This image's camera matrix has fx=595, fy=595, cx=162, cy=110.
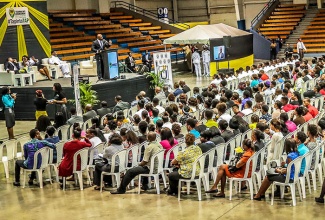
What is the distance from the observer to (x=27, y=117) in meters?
16.9

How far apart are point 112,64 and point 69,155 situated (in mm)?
8074

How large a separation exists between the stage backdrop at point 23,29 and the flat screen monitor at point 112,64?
3.67 metres

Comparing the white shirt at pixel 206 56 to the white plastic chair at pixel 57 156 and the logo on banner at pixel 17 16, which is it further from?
the white plastic chair at pixel 57 156

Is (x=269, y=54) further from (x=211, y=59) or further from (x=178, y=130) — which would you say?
(x=178, y=130)

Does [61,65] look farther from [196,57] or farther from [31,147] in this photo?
[31,147]

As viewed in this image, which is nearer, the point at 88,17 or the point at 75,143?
the point at 75,143

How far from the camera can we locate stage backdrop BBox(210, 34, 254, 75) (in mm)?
24422

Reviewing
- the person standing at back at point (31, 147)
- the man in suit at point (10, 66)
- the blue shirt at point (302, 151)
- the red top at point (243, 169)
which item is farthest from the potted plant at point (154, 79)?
the blue shirt at point (302, 151)

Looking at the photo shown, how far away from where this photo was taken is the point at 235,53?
25656mm

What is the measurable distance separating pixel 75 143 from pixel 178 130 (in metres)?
1.65

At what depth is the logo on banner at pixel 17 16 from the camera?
18.8 metres

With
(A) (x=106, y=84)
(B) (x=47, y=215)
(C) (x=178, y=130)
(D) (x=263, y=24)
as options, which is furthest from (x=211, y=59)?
(B) (x=47, y=215)

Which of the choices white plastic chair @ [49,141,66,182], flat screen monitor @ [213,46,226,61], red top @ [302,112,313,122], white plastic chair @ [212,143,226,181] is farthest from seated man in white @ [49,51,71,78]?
white plastic chair @ [212,143,226,181]

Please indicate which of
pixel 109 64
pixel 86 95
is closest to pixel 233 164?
pixel 86 95
